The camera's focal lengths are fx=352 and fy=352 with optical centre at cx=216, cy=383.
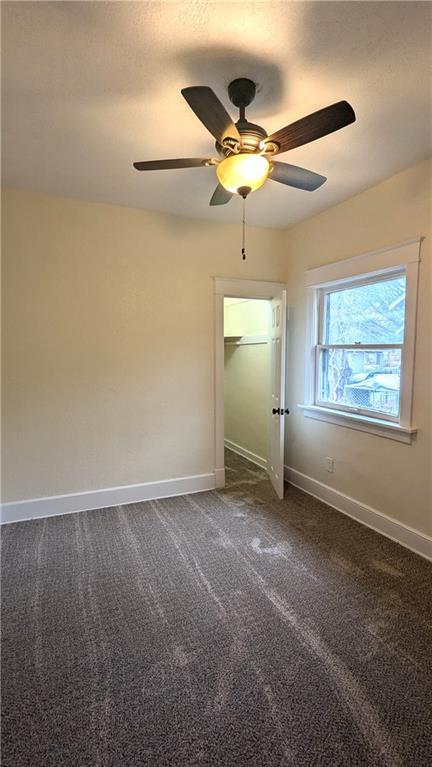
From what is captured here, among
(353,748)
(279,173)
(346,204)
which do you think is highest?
(346,204)

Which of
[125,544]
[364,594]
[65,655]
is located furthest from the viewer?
[125,544]

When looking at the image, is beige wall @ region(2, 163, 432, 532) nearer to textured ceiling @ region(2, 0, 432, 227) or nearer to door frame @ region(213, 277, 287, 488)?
door frame @ region(213, 277, 287, 488)

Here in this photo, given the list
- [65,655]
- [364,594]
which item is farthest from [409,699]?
[65,655]

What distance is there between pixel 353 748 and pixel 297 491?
2.40 metres

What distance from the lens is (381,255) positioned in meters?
2.69

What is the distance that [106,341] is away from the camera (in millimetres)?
3180

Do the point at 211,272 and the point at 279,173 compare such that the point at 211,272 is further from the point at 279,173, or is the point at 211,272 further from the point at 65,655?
the point at 65,655

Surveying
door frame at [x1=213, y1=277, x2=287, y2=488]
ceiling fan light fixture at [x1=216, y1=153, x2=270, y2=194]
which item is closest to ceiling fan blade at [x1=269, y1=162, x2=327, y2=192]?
ceiling fan light fixture at [x1=216, y1=153, x2=270, y2=194]

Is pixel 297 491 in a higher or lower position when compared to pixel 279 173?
lower

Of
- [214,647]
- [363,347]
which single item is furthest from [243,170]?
[214,647]

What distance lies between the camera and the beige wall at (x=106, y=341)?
115 inches

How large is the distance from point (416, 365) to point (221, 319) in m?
1.81

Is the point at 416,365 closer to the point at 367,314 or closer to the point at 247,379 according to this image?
the point at 367,314

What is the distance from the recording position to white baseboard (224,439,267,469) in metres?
4.37
